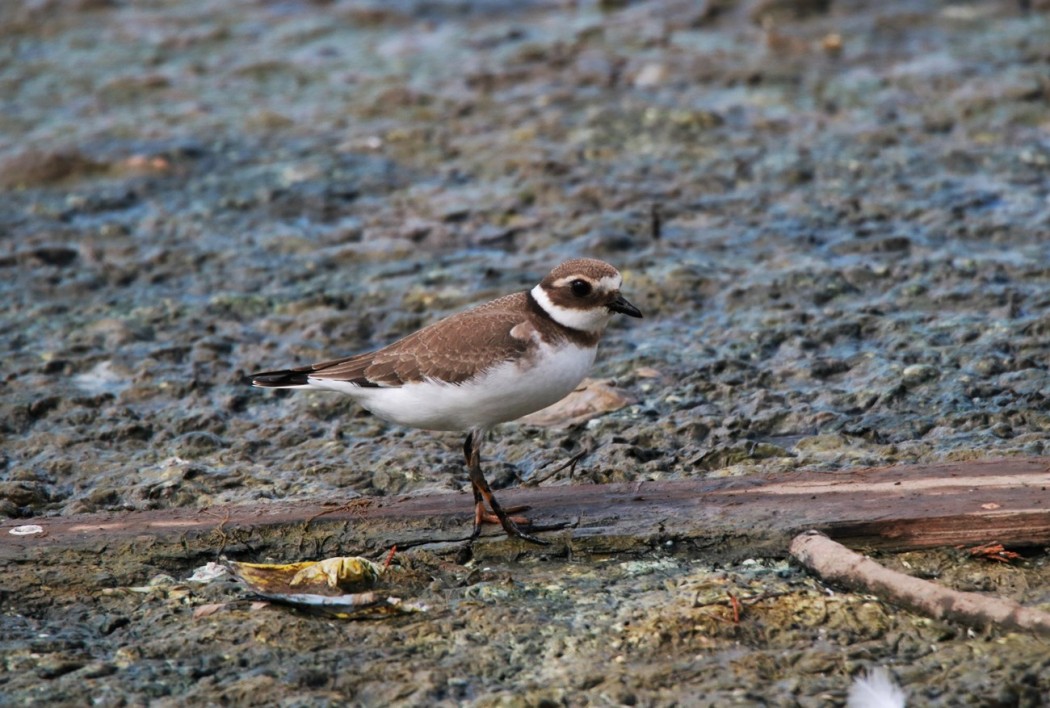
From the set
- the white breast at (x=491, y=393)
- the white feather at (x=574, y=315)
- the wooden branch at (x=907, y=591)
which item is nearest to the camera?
the wooden branch at (x=907, y=591)

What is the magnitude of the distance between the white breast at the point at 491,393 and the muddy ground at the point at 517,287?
2.00ft

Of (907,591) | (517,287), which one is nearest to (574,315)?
(907,591)

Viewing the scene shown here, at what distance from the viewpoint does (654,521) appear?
17.4ft

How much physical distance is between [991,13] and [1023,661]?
946 centimetres

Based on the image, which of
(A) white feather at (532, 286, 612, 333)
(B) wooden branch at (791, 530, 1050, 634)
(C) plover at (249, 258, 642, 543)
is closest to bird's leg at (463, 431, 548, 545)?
(C) plover at (249, 258, 642, 543)

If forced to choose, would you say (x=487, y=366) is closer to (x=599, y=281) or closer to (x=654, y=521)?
(x=599, y=281)

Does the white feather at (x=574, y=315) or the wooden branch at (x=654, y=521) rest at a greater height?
the white feather at (x=574, y=315)

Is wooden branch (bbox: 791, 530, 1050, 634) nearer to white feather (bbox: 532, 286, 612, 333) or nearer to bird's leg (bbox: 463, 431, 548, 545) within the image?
bird's leg (bbox: 463, 431, 548, 545)

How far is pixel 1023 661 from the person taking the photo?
13.9 ft

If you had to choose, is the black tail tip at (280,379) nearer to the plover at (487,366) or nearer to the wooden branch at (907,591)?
the plover at (487,366)

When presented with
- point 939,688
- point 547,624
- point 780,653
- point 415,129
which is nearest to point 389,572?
point 547,624

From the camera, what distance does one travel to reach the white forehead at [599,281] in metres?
5.78

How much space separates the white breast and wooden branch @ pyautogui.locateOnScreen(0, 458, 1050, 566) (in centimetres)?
37

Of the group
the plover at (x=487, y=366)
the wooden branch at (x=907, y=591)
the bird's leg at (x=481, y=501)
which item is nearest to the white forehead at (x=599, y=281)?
the plover at (x=487, y=366)
